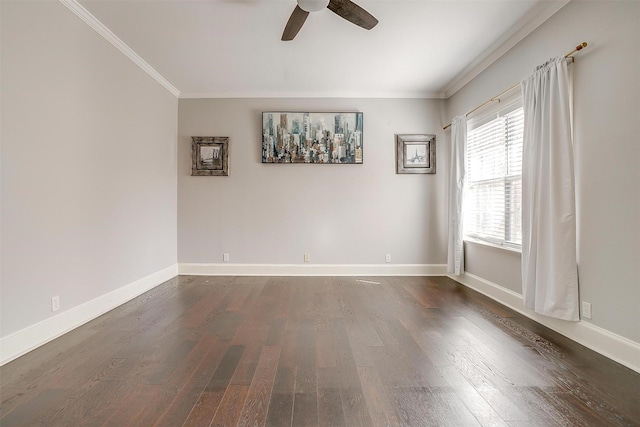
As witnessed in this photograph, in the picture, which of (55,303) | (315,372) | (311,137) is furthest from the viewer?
(311,137)

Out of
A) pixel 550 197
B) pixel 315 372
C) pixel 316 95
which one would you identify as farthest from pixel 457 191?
pixel 315 372

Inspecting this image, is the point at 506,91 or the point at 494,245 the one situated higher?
the point at 506,91

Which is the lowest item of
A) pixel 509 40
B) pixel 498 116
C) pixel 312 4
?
pixel 498 116

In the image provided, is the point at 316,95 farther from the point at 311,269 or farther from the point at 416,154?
the point at 311,269

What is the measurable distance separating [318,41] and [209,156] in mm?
2410

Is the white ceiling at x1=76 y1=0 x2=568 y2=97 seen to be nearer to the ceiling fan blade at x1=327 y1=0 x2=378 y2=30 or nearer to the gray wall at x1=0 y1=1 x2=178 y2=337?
the ceiling fan blade at x1=327 y1=0 x2=378 y2=30

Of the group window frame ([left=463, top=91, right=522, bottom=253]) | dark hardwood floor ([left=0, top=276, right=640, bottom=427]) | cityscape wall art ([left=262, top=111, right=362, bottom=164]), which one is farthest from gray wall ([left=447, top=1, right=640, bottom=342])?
cityscape wall art ([left=262, top=111, right=362, bottom=164])

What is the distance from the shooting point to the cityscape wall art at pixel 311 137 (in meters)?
4.39

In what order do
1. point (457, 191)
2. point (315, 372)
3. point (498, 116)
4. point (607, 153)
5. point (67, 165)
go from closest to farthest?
point (315, 372) → point (607, 153) → point (67, 165) → point (498, 116) → point (457, 191)

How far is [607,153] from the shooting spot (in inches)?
80.5

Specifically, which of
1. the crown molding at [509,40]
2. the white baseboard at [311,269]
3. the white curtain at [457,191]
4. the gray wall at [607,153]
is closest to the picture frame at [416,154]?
the white curtain at [457,191]

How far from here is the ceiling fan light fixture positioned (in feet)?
6.82

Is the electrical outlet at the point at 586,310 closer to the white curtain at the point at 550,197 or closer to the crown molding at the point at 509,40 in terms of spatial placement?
the white curtain at the point at 550,197

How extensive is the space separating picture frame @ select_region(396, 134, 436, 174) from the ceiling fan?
2.28m
